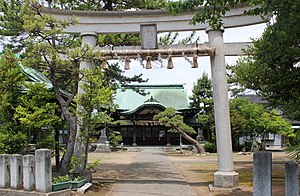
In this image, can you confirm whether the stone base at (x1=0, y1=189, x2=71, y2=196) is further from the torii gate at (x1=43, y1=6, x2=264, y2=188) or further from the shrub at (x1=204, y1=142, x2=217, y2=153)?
the shrub at (x1=204, y1=142, x2=217, y2=153)

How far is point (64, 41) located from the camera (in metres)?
15.5

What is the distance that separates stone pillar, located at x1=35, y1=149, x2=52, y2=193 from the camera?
7.96 m

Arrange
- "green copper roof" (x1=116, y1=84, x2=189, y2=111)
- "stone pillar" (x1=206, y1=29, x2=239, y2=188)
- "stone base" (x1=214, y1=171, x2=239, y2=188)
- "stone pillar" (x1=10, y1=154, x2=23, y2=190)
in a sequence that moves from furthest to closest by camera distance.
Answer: "green copper roof" (x1=116, y1=84, x2=189, y2=111), "stone pillar" (x1=206, y1=29, x2=239, y2=188), "stone base" (x1=214, y1=171, x2=239, y2=188), "stone pillar" (x1=10, y1=154, x2=23, y2=190)

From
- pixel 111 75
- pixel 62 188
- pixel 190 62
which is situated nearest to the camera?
pixel 62 188

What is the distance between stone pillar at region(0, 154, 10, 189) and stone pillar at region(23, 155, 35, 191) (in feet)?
2.24

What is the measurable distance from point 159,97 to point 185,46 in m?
29.1

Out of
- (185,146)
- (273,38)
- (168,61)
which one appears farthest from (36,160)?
(185,146)

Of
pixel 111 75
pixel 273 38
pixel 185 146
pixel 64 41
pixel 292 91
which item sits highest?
pixel 64 41

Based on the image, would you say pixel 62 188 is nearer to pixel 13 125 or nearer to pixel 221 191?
pixel 13 125

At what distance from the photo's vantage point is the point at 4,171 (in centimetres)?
848

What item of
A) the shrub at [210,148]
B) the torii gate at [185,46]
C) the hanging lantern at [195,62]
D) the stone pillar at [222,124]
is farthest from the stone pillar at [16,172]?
the shrub at [210,148]

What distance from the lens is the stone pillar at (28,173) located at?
8094mm

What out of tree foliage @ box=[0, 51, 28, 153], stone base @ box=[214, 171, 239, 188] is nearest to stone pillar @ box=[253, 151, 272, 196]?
stone base @ box=[214, 171, 239, 188]

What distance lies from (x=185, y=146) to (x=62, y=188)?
1037 inches
